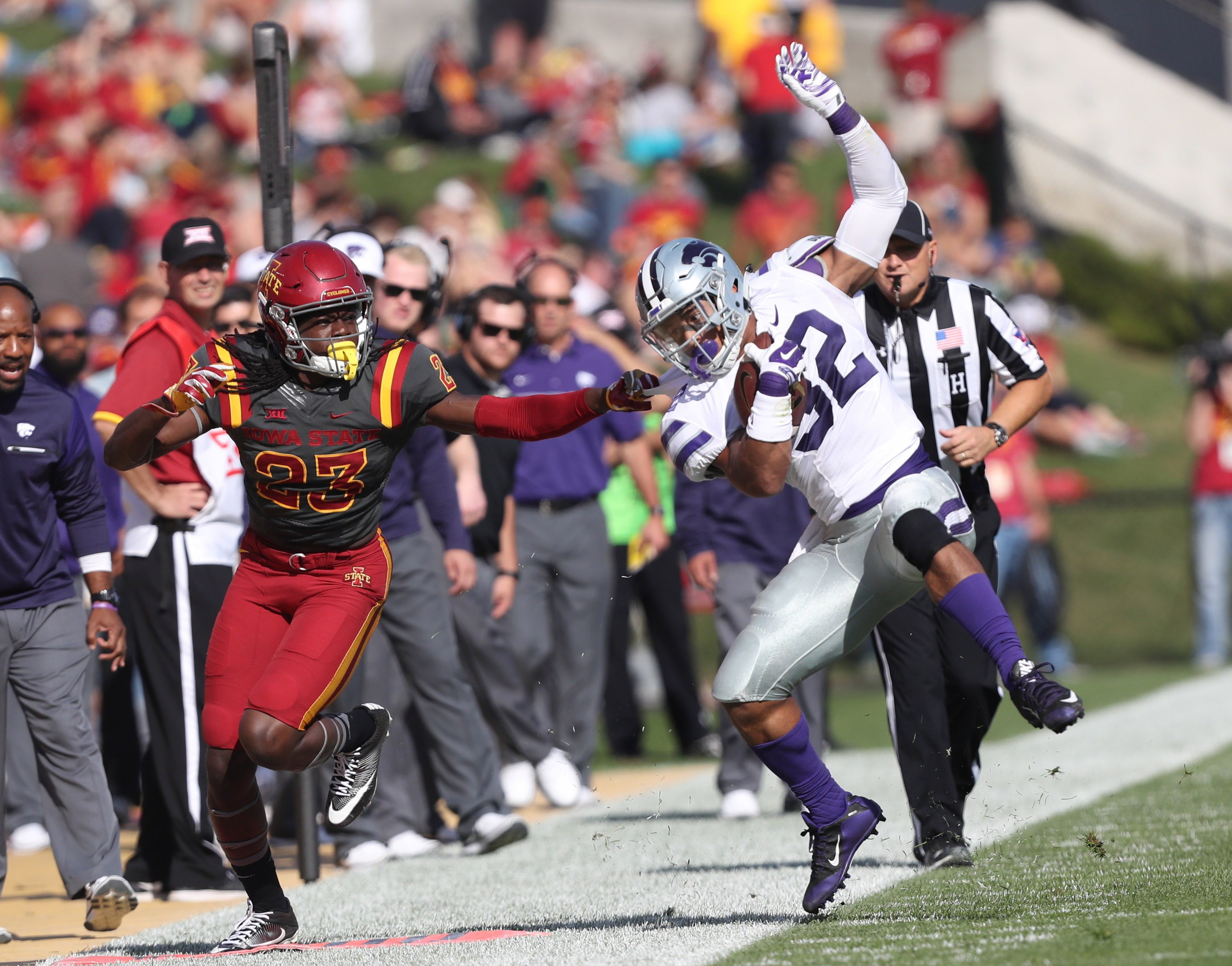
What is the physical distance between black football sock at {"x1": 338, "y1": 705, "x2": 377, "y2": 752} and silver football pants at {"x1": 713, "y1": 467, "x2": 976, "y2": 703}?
1.06m

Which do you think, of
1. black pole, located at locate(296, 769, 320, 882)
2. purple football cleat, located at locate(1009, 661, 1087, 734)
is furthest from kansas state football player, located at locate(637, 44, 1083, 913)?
black pole, located at locate(296, 769, 320, 882)

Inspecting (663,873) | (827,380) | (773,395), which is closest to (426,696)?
(663,873)

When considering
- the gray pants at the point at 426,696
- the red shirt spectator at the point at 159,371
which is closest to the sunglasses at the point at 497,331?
the gray pants at the point at 426,696

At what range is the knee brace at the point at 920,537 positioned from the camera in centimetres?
472

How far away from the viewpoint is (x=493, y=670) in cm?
782

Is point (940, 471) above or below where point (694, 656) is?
above

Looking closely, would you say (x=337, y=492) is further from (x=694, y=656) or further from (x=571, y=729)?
(x=694, y=656)

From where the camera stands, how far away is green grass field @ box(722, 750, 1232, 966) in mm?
4070

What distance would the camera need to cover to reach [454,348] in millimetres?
8445

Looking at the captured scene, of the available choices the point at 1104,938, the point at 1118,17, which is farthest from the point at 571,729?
the point at 1118,17

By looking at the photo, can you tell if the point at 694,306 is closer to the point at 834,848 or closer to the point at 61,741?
the point at 834,848

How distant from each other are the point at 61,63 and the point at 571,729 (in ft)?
46.6

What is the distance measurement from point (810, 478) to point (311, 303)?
60.8 inches

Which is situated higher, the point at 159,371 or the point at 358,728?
the point at 159,371
